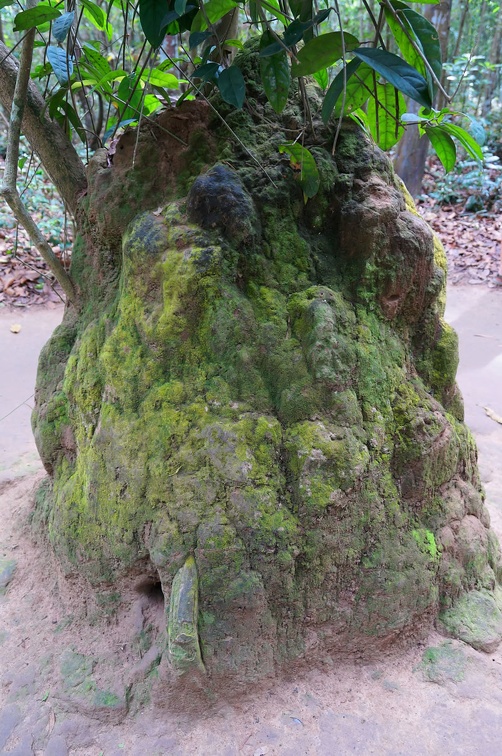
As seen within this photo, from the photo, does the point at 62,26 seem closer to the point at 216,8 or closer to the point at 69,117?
the point at 216,8

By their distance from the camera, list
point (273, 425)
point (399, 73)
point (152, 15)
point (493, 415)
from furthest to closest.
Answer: point (493, 415), point (273, 425), point (152, 15), point (399, 73)

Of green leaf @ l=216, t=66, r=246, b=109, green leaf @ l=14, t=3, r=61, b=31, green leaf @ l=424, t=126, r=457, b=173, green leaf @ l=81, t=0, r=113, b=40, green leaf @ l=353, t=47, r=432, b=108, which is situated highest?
green leaf @ l=81, t=0, r=113, b=40

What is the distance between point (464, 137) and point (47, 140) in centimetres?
135

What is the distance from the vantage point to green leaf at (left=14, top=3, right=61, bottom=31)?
1493 millimetres

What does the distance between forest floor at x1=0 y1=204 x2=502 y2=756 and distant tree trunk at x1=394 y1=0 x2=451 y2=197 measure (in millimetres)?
6448

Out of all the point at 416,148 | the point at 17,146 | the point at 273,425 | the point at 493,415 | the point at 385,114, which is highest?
the point at 17,146

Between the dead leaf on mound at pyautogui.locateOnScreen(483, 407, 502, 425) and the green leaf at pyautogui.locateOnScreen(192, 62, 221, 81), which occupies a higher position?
the green leaf at pyautogui.locateOnScreen(192, 62, 221, 81)

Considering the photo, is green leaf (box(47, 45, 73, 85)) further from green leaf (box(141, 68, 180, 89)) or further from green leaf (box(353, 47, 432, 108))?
green leaf (box(353, 47, 432, 108))

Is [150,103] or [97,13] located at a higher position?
[97,13]

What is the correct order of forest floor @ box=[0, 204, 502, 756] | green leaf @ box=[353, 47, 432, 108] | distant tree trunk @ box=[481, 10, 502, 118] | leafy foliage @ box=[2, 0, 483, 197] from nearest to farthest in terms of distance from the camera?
green leaf @ box=[353, 47, 432, 108] < leafy foliage @ box=[2, 0, 483, 197] < forest floor @ box=[0, 204, 502, 756] < distant tree trunk @ box=[481, 10, 502, 118]

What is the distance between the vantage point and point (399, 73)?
3.80ft

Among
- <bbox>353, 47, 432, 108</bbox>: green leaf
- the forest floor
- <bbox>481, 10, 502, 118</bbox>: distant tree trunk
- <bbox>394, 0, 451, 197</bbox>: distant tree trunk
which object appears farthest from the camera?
<bbox>481, 10, 502, 118</bbox>: distant tree trunk

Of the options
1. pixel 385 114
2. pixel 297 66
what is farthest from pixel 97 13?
pixel 385 114

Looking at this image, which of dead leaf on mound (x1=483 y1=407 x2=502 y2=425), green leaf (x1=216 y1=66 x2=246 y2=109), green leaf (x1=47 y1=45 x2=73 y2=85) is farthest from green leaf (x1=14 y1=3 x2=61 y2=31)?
dead leaf on mound (x1=483 y1=407 x2=502 y2=425)
